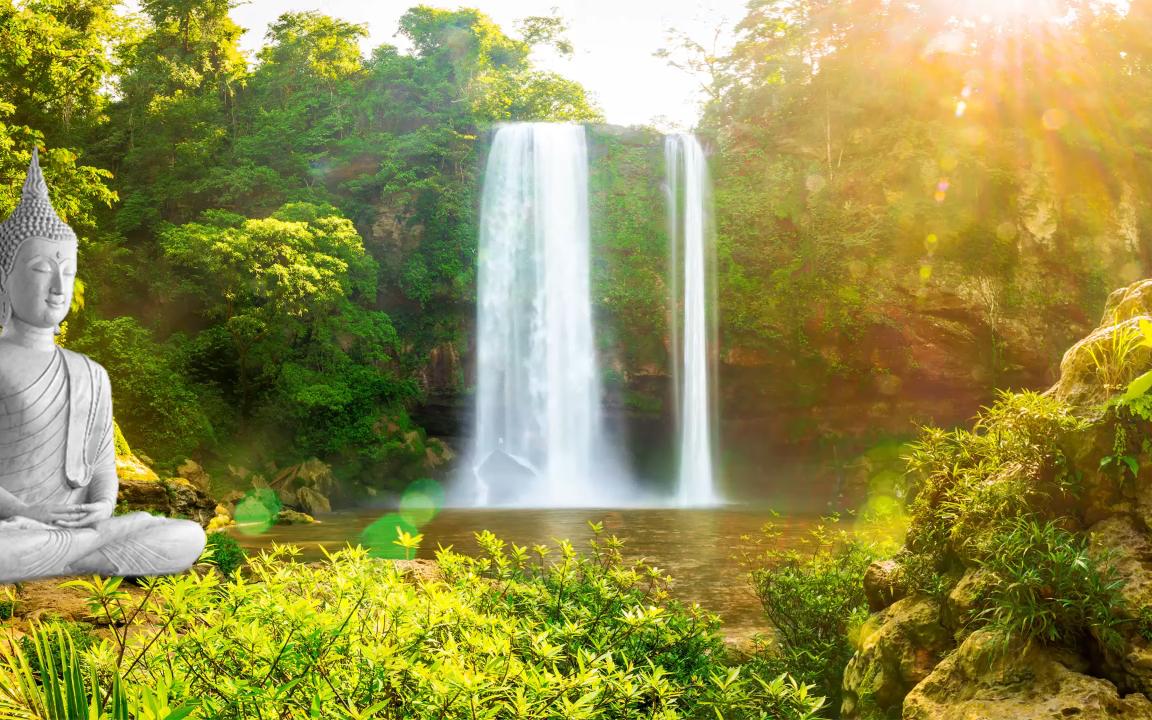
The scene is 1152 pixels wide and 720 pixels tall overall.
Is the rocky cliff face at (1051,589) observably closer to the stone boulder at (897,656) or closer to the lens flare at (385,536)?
the stone boulder at (897,656)

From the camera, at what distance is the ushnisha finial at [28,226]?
4.71m

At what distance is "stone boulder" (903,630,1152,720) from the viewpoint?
3189 mm

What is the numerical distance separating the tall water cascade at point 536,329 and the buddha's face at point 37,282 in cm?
2005

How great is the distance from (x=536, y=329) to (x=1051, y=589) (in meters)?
22.0

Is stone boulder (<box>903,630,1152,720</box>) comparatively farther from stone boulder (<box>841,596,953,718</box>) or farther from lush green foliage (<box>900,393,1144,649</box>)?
stone boulder (<box>841,596,953,718</box>)

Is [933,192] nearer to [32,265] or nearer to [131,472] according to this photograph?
[131,472]

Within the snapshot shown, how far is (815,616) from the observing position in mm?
5457

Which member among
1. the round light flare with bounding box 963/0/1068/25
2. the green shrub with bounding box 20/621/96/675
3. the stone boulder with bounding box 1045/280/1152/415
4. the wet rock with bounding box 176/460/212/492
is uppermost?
the round light flare with bounding box 963/0/1068/25

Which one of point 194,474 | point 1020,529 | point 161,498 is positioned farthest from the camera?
point 194,474

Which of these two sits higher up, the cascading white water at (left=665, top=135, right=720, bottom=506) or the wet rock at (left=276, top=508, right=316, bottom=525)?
the cascading white water at (left=665, top=135, right=720, bottom=506)

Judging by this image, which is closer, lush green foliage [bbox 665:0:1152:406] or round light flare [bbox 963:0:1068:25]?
lush green foliage [bbox 665:0:1152:406]

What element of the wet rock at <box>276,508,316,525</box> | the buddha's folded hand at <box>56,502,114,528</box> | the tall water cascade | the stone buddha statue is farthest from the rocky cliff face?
the tall water cascade

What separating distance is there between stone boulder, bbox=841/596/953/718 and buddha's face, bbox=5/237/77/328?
Answer: 203 inches

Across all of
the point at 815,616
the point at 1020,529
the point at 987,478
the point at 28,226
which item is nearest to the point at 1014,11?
the point at 815,616
